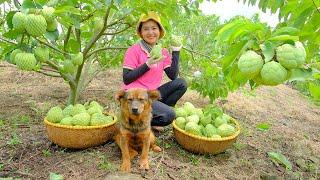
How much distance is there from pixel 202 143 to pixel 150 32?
1.06 m

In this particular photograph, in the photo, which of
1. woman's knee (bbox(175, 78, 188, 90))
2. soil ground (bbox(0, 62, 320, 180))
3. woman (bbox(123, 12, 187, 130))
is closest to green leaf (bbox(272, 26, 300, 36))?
soil ground (bbox(0, 62, 320, 180))

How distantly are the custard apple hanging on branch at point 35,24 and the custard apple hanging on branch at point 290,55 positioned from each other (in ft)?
3.99

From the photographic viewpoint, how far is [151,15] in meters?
3.37

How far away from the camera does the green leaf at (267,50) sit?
1.08m

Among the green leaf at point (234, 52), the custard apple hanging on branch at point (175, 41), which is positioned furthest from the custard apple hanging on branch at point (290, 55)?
the custard apple hanging on branch at point (175, 41)

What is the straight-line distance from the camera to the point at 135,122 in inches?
122

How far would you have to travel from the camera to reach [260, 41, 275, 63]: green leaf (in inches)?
42.5

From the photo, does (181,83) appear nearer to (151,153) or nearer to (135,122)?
(151,153)

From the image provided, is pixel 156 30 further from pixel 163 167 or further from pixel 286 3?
pixel 286 3

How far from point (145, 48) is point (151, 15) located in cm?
31

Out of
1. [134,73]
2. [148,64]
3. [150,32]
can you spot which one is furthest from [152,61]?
[150,32]

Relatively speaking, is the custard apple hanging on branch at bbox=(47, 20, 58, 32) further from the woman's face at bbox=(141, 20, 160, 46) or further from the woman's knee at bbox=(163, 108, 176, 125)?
the woman's knee at bbox=(163, 108, 176, 125)

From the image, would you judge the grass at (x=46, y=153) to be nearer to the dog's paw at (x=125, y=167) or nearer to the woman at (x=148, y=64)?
the dog's paw at (x=125, y=167)

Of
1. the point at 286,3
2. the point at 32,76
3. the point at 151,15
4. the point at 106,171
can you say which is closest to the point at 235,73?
the point at 286,3
